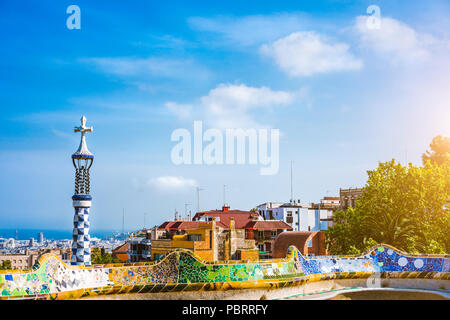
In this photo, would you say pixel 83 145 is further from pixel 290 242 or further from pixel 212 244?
pixel 290 242

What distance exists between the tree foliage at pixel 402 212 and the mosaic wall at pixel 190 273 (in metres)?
3.80

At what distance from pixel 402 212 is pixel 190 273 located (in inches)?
474

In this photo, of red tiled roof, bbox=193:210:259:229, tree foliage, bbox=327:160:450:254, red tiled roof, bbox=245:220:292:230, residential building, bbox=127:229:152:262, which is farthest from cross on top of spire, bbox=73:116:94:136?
residential building, bbox=127:229:152:262

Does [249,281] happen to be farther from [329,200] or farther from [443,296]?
[329,200]

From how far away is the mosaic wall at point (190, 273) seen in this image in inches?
465

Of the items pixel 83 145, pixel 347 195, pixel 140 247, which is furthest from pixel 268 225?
pixel 83 145

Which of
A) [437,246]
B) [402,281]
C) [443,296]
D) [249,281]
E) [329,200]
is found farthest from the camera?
[329,200]

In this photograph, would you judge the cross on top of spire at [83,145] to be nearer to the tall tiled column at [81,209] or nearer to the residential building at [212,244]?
the tall tiled column at [81,209]

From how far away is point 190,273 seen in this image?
13.9 meters
